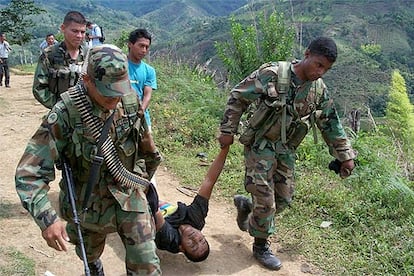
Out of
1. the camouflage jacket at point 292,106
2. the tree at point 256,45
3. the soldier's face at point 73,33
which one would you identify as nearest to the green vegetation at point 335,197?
the camouflage jacket at point 292,106

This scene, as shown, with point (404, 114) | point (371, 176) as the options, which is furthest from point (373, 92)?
point (371, 176)

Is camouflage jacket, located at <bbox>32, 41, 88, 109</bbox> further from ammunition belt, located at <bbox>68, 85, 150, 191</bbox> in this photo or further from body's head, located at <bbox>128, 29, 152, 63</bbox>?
ammunition belt, located at <bbox>68, 85, 150, 191</bbox>

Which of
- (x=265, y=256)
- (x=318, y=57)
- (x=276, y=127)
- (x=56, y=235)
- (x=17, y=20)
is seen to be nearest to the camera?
(x=56, y=235)

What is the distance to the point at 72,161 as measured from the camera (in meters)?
2.74

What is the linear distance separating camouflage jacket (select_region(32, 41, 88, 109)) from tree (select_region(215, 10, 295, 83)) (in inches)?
191

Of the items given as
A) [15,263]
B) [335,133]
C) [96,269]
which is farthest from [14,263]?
[335,133]

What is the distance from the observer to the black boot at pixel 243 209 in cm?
458

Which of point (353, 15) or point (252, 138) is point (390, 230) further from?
point (353, 15)

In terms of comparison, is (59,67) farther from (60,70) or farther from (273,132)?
(273,132)

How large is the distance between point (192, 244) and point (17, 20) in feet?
68.3

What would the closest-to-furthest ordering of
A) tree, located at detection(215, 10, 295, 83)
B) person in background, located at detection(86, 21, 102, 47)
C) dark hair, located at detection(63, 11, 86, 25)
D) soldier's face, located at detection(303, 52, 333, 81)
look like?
soldier's face, located at detection(303, 52, 333, 81), dark hair, located at detection(63, 11, 86, 25), tree, located at detection(215, 10, 295, 83), person in background, located at detection(86, 21, 102, 47)

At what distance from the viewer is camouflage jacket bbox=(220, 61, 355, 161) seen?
3814 mm

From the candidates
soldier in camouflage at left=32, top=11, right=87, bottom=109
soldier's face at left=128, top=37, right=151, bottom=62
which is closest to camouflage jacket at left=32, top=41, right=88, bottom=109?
→ soldier in camouflage at left=32, top=11, right=87, bottom=109

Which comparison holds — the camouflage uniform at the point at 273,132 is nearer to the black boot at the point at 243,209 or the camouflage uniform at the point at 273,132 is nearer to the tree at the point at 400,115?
the black boot at the point at 243,209
